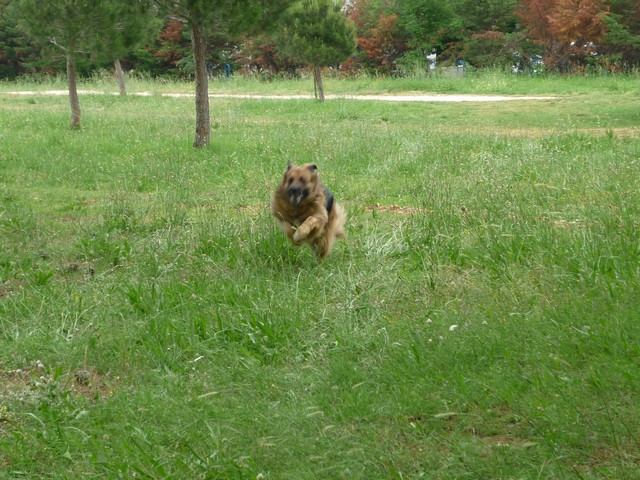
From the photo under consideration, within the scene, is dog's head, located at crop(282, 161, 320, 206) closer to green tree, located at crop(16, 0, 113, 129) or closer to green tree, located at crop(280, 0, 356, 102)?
green tree, located at crop(16, 0, 113, 129)

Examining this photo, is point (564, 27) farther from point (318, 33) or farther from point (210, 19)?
A: point (210, 19)

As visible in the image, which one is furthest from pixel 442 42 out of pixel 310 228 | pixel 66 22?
pixel 310 228

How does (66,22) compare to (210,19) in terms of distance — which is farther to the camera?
(66,22)

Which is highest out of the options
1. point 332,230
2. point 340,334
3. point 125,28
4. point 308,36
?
point 308,36

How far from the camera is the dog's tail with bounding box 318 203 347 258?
7.86 metres

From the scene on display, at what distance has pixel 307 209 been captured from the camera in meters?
8.11

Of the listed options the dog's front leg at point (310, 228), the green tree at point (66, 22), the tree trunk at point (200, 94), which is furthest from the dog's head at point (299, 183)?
the green tree at point (66, 22)

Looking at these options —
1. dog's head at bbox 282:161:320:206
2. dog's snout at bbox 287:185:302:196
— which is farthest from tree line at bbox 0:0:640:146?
dog's snout at bbox 287:185:302:196

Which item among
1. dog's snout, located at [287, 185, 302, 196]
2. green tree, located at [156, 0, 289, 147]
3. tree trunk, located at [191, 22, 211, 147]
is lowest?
dog's snout, located at [287, 185, 302, 196]

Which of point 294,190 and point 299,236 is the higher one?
point 294,190

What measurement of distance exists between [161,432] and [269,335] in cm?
137

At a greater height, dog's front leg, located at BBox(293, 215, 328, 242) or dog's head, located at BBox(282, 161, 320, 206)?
dog's head, located at BBox(282, 161, 320, 206)

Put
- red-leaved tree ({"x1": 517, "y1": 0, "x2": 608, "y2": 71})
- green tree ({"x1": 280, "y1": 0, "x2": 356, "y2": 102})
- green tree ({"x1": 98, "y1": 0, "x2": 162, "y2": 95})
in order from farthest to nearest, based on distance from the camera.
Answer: red-leaved tree ({"x1": 517, "y1": 0, "x2": 608, "y2": 71}), green tree ({"x1": 280, "y1": 0, "x2": 356, "y2": 102}), green tree ({"x1": 98, "y1": 0, "x2": 162, "y2": 95})

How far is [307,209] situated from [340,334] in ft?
9.20
